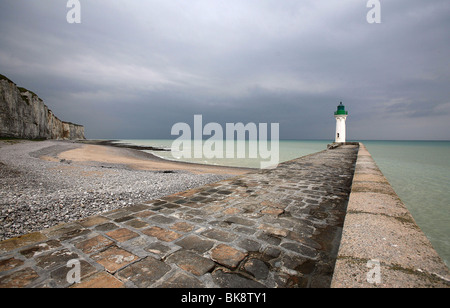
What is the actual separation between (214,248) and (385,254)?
59.5 inches

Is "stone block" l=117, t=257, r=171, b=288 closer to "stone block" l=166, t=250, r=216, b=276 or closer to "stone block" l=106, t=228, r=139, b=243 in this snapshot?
"stone block" l=166, t=250, r=216, b=276

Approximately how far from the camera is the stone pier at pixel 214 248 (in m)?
1.60

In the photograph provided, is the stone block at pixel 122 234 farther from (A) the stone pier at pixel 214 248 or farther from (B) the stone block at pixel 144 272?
(B) the stone block at pixel 144 272

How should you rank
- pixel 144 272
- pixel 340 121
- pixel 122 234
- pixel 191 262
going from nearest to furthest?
pixel 144 272, pixel 191 262, pixel 122 234, pixel 340 121

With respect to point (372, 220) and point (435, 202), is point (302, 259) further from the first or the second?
point (435, 202)

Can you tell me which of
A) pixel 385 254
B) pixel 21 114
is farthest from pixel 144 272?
pixel 21 114

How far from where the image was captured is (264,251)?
6.75 ft

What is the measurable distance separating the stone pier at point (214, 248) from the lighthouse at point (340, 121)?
30.7 metres

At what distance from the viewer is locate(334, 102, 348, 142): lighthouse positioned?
97.5ft

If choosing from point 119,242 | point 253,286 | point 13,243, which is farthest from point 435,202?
point 13,243

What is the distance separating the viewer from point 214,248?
211 centimetres

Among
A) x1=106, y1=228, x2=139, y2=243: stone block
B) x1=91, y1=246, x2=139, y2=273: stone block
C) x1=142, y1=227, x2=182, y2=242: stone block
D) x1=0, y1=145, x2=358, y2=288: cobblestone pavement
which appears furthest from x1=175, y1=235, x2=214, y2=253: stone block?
x1=106, y1=228, x2=139, y2=243: stone block

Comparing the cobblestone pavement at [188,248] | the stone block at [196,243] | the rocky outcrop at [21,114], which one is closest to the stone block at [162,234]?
the cobblestone pavement at [188,248]

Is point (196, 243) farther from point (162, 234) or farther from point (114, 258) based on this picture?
point (114, 258)
